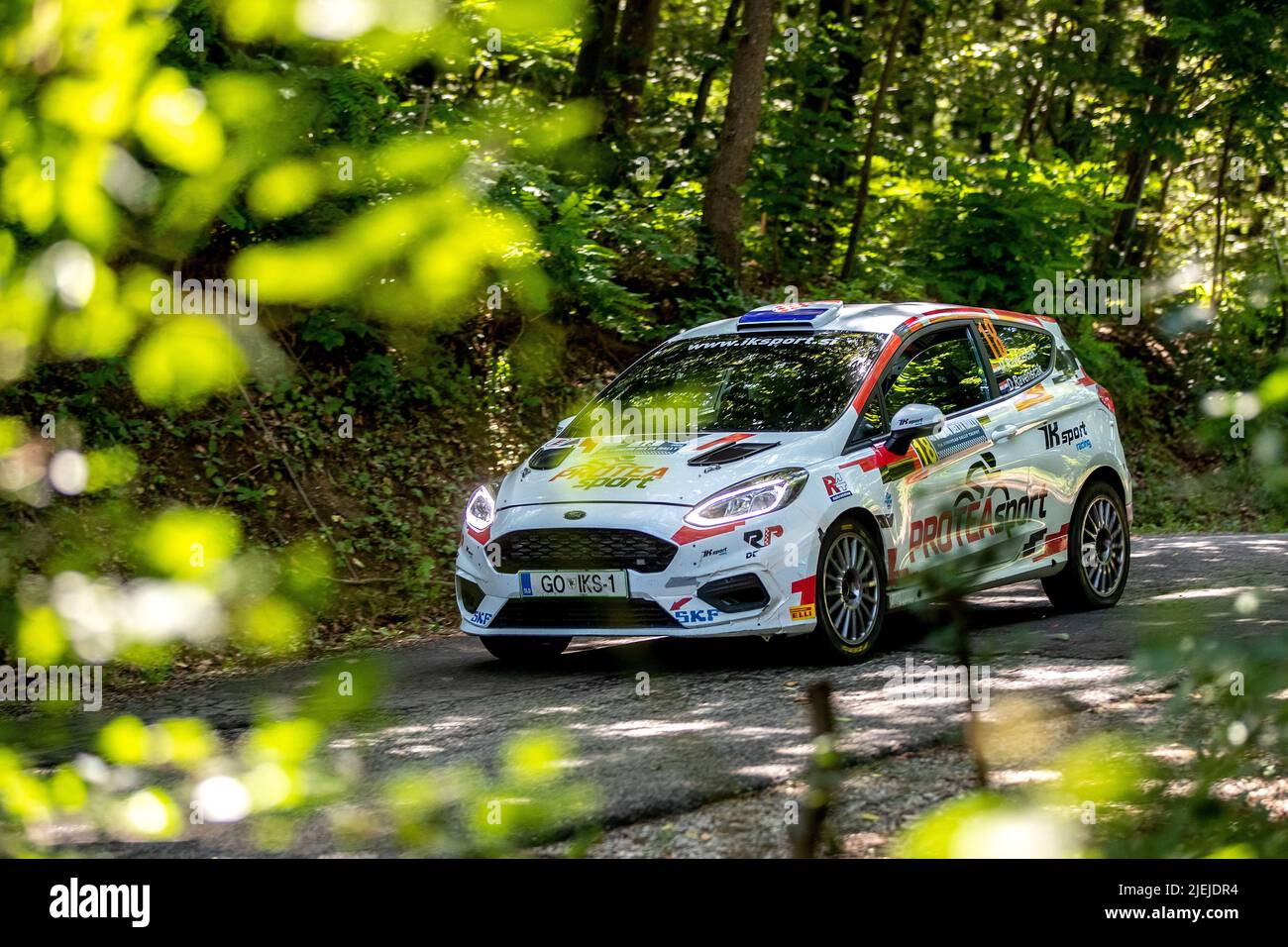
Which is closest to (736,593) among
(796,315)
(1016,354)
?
(796,315)

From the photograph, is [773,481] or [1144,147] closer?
[773,481]

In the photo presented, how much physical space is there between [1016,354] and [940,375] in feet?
3.08

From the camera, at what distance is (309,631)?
1.78 metres

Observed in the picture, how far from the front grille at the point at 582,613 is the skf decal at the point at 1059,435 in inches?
124

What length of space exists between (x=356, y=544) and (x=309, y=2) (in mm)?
10842

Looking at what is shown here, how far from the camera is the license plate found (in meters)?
7.57

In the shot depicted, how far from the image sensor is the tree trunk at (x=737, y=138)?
1681 centimetres

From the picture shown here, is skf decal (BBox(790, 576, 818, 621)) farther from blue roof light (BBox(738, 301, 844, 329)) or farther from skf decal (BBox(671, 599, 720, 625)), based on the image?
blue roof light (BBox(738, 301, 844, 329))

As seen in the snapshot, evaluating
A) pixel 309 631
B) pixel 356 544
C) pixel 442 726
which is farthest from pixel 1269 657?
pixel 356 544

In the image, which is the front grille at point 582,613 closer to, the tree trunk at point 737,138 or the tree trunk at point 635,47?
the tree trunk at point 737,138
